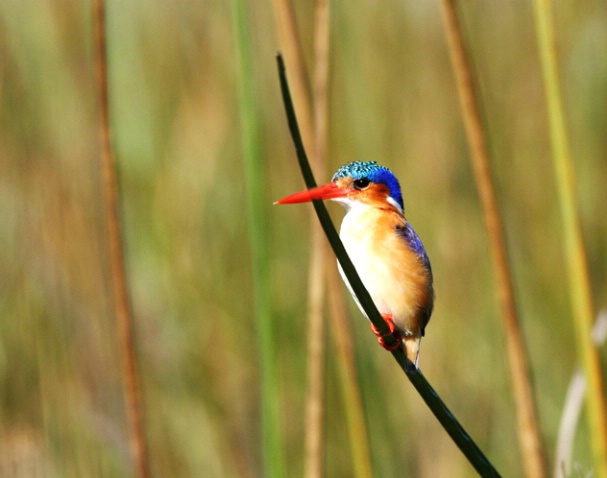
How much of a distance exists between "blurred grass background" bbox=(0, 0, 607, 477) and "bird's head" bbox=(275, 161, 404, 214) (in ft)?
3.84

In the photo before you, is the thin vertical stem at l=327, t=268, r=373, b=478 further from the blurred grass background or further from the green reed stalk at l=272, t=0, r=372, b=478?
the blurred grass background

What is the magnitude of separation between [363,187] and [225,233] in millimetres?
1988

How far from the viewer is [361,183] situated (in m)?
0.90

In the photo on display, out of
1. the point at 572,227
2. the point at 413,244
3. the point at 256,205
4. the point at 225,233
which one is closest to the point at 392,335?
the point at 413,244

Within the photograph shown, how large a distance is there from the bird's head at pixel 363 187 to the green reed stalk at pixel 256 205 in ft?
0.72

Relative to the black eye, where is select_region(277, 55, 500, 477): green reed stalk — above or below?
below

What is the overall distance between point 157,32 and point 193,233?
0.81 m

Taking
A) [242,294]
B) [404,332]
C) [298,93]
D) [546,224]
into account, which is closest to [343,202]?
[404,332]

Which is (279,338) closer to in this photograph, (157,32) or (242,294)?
(242,294)

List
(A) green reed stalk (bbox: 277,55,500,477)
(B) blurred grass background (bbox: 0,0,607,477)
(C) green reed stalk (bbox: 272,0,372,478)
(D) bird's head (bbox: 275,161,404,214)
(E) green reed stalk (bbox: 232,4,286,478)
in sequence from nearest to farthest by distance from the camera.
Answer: (A) green reed stalk (bbox: 277,55,500,477) < (D) bird's head (bbox: 275,161,404,214) < (E) green reed stalk (bbox: 232,4,286,478) < (C) green reed stalk (bbox: 272,0,372,478) < (B) blurred grass background (bbox: 0,0,607,477)

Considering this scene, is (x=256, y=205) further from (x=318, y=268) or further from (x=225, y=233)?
(x=225, y=233)

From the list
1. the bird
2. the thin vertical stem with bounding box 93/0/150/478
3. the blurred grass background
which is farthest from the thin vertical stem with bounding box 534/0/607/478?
the blurred grass background

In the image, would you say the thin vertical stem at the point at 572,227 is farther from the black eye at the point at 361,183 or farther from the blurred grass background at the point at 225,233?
the blurred grass background at the point at 225,233

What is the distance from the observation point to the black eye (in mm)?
890
